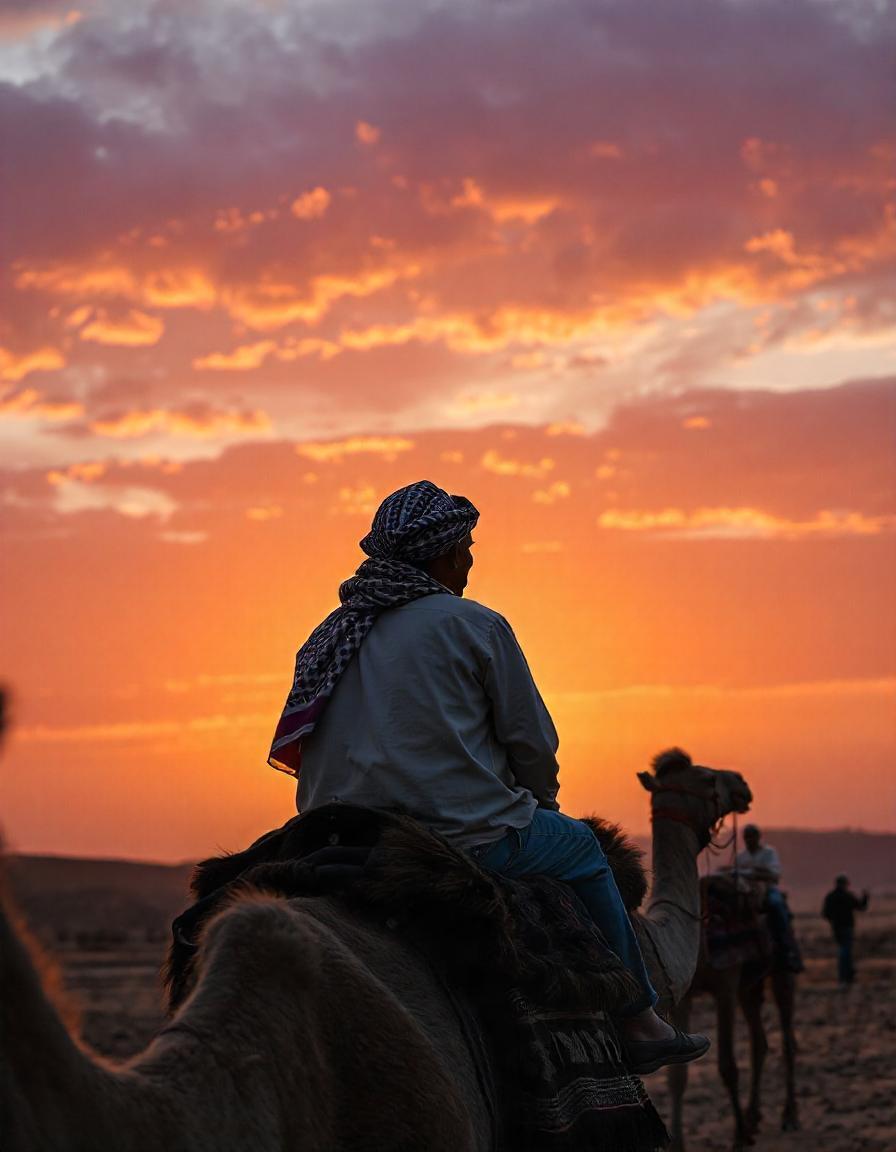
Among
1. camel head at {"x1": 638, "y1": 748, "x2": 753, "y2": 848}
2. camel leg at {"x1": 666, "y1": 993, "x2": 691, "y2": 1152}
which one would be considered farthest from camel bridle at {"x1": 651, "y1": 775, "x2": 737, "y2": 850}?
camel leg at {"x1": 666, "y1": 993, "x2": 691, "y2": 1152}

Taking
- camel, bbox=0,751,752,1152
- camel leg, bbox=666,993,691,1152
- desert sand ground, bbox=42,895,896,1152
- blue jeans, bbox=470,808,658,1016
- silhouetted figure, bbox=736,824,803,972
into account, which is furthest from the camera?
silhouetted figure, bbox=736,824,803,972

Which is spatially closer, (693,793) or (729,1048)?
(693,793)

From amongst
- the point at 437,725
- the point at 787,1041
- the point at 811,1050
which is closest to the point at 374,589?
the point at 437,725

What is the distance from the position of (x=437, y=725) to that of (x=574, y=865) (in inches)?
31.0

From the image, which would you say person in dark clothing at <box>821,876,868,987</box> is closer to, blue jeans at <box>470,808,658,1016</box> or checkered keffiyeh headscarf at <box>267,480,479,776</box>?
blue jeans at <box>470,808,658,1016</box>

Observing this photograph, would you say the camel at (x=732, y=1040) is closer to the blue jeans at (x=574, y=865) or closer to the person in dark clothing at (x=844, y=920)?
the blue jeans at (x=574, y=865)

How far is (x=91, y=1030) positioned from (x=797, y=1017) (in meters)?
12.0

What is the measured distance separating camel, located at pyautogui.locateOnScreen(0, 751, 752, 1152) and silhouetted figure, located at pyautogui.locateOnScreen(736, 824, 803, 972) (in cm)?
1293

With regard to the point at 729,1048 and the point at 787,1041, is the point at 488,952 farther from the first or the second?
the point at 787,1041

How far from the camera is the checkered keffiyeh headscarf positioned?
217 inches

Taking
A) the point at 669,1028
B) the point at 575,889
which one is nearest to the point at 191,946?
the point at 575,889

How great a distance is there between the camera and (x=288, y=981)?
3.94 metres

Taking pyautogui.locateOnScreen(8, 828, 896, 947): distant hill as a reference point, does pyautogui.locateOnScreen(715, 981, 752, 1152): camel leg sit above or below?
above

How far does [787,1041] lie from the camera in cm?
1727
